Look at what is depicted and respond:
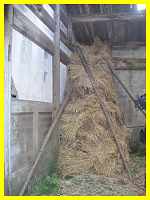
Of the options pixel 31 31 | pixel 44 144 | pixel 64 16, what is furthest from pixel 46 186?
pixel 64 16

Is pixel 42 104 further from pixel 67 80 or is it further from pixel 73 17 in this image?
pixel 73 17

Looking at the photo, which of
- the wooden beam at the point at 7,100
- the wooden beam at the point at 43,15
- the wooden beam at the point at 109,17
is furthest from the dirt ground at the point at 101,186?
the wooden beam at the point at 109,17

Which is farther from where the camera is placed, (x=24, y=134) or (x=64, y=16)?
(x=64, y=16)

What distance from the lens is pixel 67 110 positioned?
19.7 feet

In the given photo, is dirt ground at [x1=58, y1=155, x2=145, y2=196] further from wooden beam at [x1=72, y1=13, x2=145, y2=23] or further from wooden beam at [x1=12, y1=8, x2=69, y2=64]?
wooden beam at [x1=72, y1=13, x2=145, y2=23]

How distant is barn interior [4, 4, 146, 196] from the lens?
12.9ft

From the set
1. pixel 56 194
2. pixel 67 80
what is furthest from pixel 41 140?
pixel 67 80

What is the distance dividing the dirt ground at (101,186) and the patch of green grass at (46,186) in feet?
0.33

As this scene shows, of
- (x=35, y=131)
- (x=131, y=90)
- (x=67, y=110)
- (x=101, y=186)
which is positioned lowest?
(x=101, y=186)

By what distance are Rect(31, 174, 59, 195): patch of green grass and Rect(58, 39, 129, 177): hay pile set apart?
43 cm

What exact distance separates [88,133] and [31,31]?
2.39 metres

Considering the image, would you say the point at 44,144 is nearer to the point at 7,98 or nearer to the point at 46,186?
the point at 46,186

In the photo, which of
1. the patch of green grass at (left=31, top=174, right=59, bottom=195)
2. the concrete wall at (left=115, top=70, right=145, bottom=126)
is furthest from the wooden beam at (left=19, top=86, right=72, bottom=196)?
the concrete wall at (left=115, top=70, right=145, bottom=126)

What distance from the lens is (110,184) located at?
4.88m
